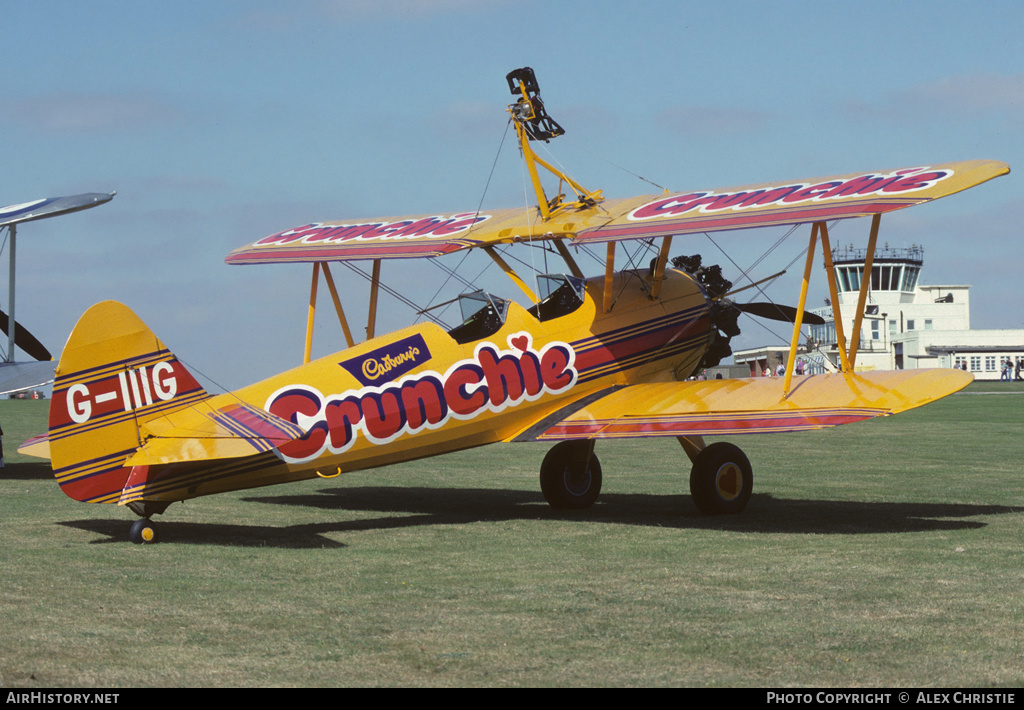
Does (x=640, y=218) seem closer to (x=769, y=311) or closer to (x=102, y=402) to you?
(x=769, y=311)

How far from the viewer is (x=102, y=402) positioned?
30.5 feet

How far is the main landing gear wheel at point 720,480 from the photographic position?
11789 millimetres

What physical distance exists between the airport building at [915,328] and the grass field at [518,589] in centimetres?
7851

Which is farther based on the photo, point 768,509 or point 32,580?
point 768,509

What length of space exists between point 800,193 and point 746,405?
2.20m

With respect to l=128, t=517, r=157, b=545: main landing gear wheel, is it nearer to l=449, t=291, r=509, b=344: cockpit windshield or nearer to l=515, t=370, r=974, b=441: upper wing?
l=449, t=291, r=509, b=344: cockpit windshield

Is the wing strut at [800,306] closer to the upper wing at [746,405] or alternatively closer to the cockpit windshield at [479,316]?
the upper wing at [746,405]

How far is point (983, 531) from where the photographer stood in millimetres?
10547

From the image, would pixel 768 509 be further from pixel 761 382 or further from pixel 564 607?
pixel 564 607

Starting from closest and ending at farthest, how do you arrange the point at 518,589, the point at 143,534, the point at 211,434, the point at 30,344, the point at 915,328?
the point at 518,589
the point at 211,434
the point at 143,534
the point at 30,344
the point at 915,328

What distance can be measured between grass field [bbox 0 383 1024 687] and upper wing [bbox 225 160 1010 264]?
9.29 feet

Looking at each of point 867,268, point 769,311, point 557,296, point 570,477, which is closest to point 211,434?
point 557,296
